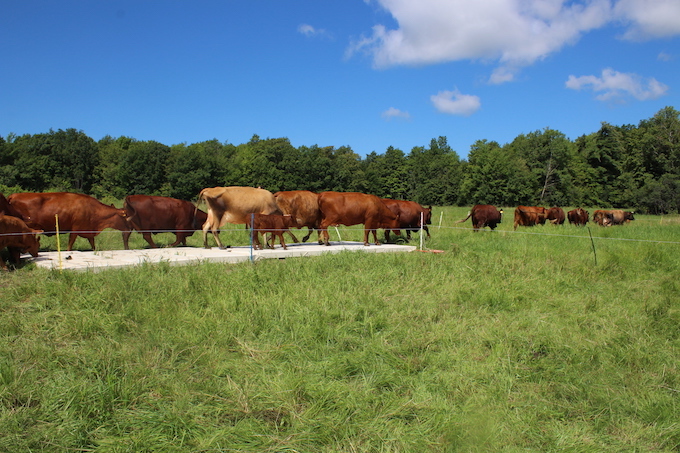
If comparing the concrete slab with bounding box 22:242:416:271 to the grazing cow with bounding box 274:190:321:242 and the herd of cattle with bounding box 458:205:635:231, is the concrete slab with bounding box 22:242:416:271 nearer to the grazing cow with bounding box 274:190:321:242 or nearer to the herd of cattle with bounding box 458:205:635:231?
the grazing cow with bounding box 274:190:321:242

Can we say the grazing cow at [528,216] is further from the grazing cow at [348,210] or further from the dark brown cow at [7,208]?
the dark brown cow at [7,208]

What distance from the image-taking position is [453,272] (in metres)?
9.55

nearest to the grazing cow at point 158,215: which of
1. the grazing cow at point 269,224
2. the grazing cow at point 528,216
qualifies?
the grazing cow at point 269,224

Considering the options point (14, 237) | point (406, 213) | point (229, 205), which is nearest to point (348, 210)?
point (229, 205)

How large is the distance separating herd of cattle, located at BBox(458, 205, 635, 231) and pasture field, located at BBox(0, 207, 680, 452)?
39.4 feet

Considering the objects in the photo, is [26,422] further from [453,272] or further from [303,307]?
[453,272]

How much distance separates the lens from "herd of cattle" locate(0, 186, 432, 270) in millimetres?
9297

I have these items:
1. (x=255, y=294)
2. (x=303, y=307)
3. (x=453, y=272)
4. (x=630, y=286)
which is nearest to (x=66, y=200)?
(x=255, y=294)

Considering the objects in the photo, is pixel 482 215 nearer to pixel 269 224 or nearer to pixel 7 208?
pixel 269 224

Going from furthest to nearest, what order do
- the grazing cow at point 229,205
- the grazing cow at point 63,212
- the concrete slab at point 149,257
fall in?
the grazing cow at point 229,205 < the grazing cow at point 63,212 < the concrete slab at point 149,257

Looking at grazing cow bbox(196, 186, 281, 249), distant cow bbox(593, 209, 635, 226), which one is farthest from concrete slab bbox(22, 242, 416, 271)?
distant cow bbox(593, 209, 635, 226)

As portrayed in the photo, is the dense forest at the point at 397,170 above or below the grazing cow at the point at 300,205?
above

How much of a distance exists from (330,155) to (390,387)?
7500 cm

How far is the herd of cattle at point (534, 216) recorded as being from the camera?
2083 cm
